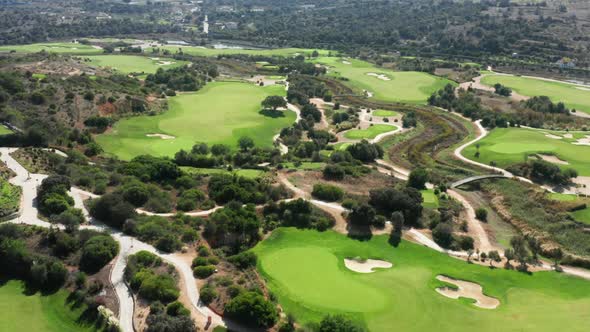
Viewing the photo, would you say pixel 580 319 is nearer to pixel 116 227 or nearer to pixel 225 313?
pixel 225 313

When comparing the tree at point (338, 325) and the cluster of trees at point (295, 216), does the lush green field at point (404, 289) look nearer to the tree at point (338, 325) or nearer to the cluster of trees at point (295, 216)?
the cluster of trees at point (295, 216)

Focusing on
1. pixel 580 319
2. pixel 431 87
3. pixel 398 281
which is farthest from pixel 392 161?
pixel 431 87

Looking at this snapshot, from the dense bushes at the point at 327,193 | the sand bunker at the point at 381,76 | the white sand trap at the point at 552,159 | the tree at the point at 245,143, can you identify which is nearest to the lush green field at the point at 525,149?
the white sand trap at the point at 552,159

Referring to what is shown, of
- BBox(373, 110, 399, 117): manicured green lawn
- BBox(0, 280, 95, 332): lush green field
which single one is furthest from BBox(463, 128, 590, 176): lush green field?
BBox(0, 280, 95, 332): lush green field

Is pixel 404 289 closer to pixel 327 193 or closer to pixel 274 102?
pixel 327 193

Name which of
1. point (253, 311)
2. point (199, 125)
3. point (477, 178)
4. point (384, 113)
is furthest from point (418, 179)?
point (384, 113)

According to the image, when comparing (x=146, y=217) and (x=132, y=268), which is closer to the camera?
(x=132, y=268)

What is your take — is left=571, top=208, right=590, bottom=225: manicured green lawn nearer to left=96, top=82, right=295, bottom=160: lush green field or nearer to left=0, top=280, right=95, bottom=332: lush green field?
left=96, top=82, right=295, bottom=160: lush green field
